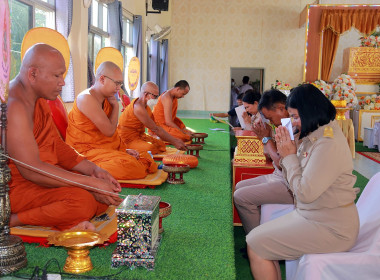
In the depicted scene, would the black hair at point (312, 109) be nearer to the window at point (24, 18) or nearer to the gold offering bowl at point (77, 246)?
the gold offering bowl at point (77, 246)

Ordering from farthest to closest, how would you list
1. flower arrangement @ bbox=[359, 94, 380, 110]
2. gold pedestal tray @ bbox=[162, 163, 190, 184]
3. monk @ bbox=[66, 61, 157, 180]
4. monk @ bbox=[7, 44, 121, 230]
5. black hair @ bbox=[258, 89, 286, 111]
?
1. flower arrangement @ bbox=[359, 94, 380, 110]
2. monk @ bbox=[66, 61, 157, 180]
3. gold pedestal tray @ bbox=[162, 163, 190, 184]
4. black hair @ bbox=[258, 89, 286, 111]
5. monk @ bbox=[7, 44, 121, 230]

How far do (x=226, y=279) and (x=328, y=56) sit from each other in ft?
35.0

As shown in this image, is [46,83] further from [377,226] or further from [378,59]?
[378,59]

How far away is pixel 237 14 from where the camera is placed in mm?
13422

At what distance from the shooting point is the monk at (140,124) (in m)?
4.70

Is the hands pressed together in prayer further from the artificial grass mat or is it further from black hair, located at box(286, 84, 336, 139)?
black hair, located at box(286, 84, 336, 139)

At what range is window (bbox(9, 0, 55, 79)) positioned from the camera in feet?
15.3

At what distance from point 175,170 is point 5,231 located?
1.75 meters

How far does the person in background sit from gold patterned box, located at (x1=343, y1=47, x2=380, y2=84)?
9.56m

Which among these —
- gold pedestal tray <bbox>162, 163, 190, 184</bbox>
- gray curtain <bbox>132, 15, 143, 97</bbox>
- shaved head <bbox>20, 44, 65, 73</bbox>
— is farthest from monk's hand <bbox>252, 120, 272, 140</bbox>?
gray curtain <bbox>132, 15, 143, 97</bbox>

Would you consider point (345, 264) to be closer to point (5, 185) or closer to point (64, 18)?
point (5, 185)

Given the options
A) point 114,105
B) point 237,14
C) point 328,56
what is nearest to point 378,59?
point 328,56

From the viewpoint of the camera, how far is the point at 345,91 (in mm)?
8570

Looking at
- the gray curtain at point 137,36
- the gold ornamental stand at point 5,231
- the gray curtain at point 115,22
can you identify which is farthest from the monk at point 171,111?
the gold ornamental stand at point 5,231
